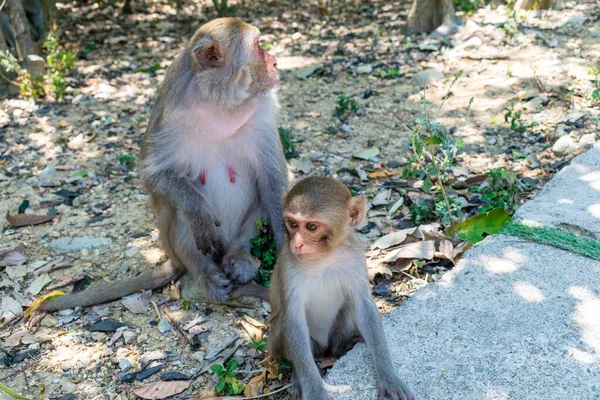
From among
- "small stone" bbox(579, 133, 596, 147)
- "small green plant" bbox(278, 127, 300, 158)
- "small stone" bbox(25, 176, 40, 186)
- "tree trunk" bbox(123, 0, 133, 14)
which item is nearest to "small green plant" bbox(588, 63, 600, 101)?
"small stone" bbox(579, 133, 596, 147)

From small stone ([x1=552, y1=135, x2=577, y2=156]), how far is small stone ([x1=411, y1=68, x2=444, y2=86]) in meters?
1.94

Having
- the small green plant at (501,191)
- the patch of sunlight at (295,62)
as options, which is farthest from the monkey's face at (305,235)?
the patch of sunlight at (295,62)

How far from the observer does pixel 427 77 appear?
6.95m

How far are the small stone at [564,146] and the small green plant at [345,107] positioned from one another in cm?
197

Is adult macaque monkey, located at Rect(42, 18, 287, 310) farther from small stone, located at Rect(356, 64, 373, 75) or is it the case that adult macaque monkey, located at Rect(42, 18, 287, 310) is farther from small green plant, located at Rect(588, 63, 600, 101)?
small stone, located at Rect(356, 64, 373, 75)

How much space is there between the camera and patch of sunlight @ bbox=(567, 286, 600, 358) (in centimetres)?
303

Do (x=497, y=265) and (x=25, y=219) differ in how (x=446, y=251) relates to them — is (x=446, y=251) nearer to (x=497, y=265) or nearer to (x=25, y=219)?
Result: (x=497, y=265)

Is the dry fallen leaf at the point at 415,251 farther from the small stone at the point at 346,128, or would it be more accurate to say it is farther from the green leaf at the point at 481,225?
the small stone at the point at 346,128

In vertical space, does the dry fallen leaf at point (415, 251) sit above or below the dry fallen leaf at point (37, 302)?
above

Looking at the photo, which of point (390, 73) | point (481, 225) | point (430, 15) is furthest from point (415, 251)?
point (430, 15)

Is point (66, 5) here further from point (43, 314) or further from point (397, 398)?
point (397, 398)

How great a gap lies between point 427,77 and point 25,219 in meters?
4.16

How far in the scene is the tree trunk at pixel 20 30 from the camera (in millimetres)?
7114

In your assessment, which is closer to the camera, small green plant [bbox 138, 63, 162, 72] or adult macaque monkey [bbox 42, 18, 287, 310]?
adult macaque monkey [bbox 42, 18, 287, 310]
